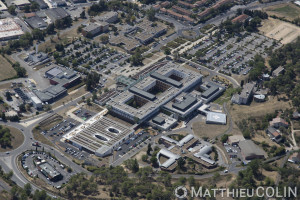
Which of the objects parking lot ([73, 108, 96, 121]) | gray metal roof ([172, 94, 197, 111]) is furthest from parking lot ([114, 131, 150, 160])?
parking lot ([73, 108, 96, 121])

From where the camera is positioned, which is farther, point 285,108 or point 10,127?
point 285,108

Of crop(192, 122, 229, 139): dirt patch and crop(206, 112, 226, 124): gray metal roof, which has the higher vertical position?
crop(206, 112, 226, 124): gray metal roof

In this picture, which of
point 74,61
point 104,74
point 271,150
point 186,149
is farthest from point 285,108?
point 74,61

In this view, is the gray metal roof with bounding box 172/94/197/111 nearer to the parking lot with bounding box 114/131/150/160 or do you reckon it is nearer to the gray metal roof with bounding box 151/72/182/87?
the gray metal roof with bounding box 151/72/182/87

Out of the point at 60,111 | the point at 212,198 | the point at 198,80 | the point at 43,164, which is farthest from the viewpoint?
the point at 198,80

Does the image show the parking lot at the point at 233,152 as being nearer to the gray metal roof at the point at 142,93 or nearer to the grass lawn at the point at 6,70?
the gray metal roof at the point at 142,93

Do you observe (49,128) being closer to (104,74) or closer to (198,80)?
(104,74)
